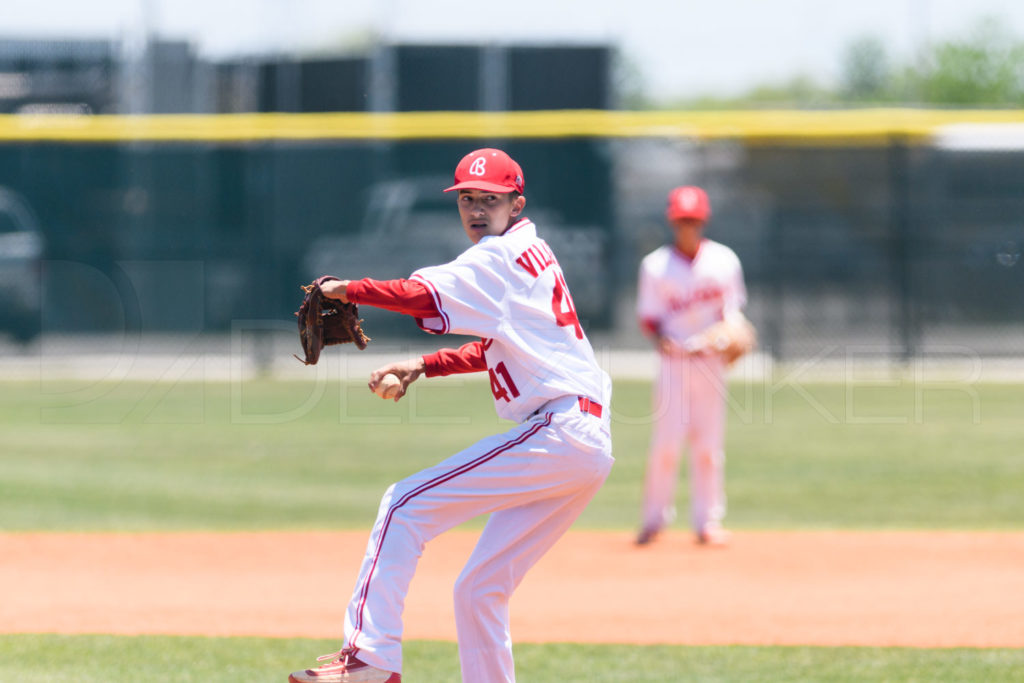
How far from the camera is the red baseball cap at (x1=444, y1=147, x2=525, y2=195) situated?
392cm

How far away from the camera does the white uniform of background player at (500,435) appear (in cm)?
367

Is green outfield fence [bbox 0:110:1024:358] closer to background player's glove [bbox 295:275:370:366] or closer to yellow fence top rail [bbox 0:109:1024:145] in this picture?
yellow fence top rail [bbox 0:109:1024:145]

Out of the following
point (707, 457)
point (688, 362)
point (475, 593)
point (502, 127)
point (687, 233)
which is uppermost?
point (502, 127)

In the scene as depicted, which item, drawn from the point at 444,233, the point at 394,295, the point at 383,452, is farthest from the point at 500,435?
the point at 444,233

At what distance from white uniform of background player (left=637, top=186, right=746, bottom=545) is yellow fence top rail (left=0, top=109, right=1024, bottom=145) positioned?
8.91 metres

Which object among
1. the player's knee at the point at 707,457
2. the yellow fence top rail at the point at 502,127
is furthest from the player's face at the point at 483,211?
the yellow fence top rail at the point at 502,127

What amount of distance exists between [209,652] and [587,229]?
12.0 m

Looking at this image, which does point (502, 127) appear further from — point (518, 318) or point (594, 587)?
point (518, 318)

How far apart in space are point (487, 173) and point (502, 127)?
508 inches

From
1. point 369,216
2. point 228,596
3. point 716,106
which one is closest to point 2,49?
point 369,216

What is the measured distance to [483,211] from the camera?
3977mm

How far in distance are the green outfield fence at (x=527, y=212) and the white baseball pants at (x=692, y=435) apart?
27.1ft

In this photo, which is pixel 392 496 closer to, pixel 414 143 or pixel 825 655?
pixel 825 655

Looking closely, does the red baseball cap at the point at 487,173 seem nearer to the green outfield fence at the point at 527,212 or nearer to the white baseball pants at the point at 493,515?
the white baseball pants at the point at 493,515
